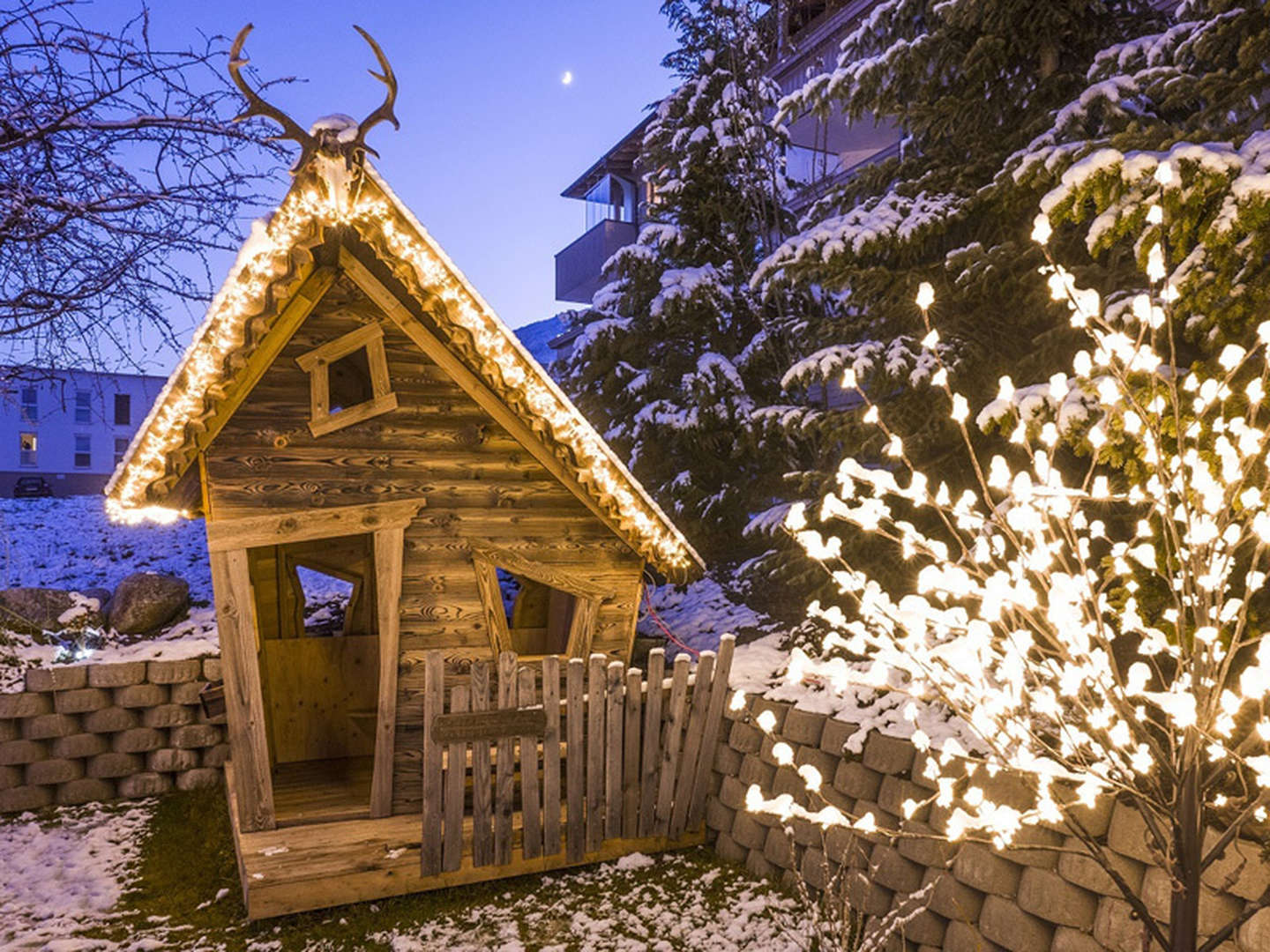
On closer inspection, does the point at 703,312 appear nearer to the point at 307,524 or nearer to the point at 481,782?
the point at 307,524

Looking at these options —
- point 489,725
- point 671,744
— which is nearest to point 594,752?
point 671,744

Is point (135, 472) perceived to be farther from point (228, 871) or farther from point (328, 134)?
point (228, 871)

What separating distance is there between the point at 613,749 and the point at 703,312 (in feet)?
23.6

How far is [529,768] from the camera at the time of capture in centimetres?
563

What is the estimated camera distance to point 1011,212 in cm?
623

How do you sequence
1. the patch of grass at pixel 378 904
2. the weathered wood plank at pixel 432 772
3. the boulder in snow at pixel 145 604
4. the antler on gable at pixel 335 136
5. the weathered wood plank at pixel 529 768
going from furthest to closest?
the boulder in snow at pixel 145 604 → the weathered wood plank at pixel 529 768 → the weathered wood plank at pixel 432 772 → the patch of grass at pixel 378 904 → the antler on gable at pixel 335 136

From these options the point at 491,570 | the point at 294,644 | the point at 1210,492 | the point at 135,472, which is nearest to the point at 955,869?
the point at 1210,492

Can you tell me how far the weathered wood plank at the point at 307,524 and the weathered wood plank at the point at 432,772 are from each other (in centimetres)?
117

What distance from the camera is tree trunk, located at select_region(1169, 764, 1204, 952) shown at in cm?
304

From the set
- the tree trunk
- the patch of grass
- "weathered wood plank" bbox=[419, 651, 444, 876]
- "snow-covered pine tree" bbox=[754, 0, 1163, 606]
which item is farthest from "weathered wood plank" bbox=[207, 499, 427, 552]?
the tree trunk

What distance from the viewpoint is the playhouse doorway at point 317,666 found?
9.07m

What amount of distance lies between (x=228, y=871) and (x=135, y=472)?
10.2 ft

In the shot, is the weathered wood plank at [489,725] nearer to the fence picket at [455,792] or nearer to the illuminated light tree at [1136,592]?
the fence picket at [455,792]

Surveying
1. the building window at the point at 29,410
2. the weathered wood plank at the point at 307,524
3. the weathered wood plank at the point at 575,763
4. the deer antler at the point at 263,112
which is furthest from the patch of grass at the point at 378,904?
the deer antler at the point at 263,112
